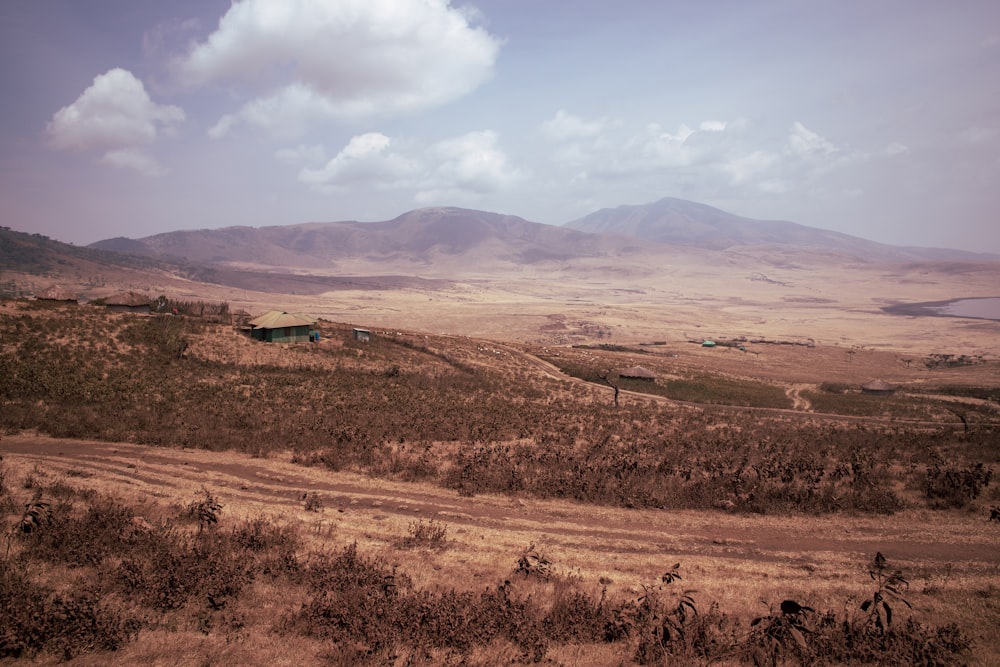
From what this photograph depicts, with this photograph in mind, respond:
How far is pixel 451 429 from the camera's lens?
60.7 feet

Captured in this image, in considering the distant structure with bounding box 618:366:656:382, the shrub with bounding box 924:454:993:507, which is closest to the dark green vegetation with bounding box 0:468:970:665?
the shrub with bounding box 924:454:993:507

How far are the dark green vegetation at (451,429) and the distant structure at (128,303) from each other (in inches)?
251

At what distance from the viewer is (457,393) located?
89.8ft

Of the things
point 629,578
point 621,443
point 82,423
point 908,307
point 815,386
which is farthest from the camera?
point 908,307

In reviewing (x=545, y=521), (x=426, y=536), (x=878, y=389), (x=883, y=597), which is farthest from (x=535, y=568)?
(x=878, y=389)

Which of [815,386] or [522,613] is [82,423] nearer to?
[522,613]

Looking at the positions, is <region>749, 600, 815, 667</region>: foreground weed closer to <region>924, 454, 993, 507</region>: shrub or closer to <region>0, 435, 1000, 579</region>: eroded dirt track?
<region>0, 435, 1000, 579</region>: eroded dirt track

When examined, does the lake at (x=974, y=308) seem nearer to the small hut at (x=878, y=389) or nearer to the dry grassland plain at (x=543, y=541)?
the small hut at (x=878, y=389)

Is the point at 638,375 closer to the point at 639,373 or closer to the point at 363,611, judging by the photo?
the point at 639,373

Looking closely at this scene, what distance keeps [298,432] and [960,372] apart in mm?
Answer: 70384

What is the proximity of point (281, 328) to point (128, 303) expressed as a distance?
13.4 meters

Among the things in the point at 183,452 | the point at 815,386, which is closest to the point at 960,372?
the point at 815,386

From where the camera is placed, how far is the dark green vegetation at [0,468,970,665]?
6.46 metres

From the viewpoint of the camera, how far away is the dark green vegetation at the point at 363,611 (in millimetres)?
6465
